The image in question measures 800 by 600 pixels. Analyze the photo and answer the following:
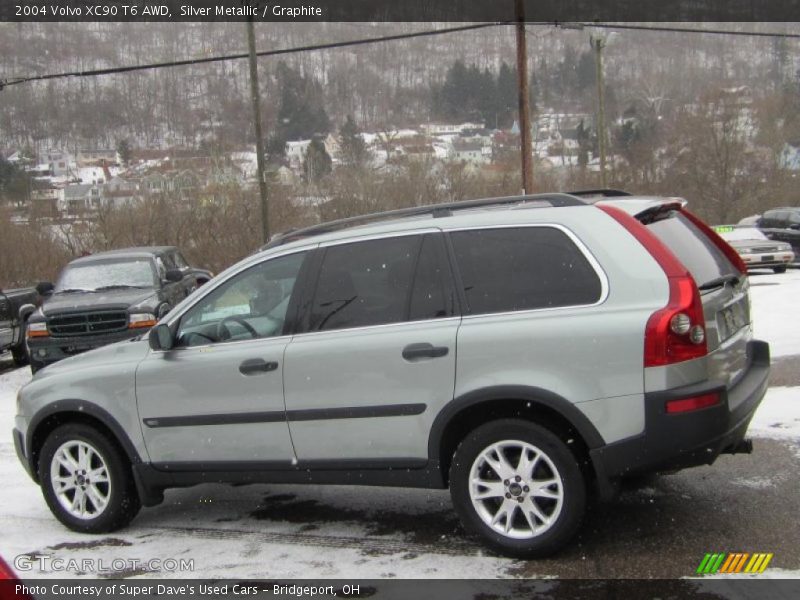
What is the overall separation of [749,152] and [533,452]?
58.6m

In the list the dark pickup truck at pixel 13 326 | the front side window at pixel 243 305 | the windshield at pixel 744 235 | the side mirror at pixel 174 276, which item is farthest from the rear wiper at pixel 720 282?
the windshield at pixel 744 235

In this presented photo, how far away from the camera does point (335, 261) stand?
5184 millimetres

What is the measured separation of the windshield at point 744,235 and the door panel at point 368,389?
21.8 m

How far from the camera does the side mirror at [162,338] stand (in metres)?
5.41

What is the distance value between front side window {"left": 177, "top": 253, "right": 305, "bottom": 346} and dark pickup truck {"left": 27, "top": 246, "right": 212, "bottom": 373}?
246 inches

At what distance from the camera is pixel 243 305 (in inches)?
216

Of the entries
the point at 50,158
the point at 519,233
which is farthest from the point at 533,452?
the point at 50,158

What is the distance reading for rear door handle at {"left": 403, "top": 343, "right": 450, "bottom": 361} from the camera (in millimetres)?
4656

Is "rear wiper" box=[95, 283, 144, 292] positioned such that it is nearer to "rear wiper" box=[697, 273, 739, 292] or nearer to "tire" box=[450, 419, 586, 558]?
"tire" box=[450, 419, 586, 558]

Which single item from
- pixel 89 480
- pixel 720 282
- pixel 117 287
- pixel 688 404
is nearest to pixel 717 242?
pixel 720 282

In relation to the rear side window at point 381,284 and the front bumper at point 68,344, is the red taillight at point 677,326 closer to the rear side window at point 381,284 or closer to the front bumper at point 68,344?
the rear side window at point 381,284
